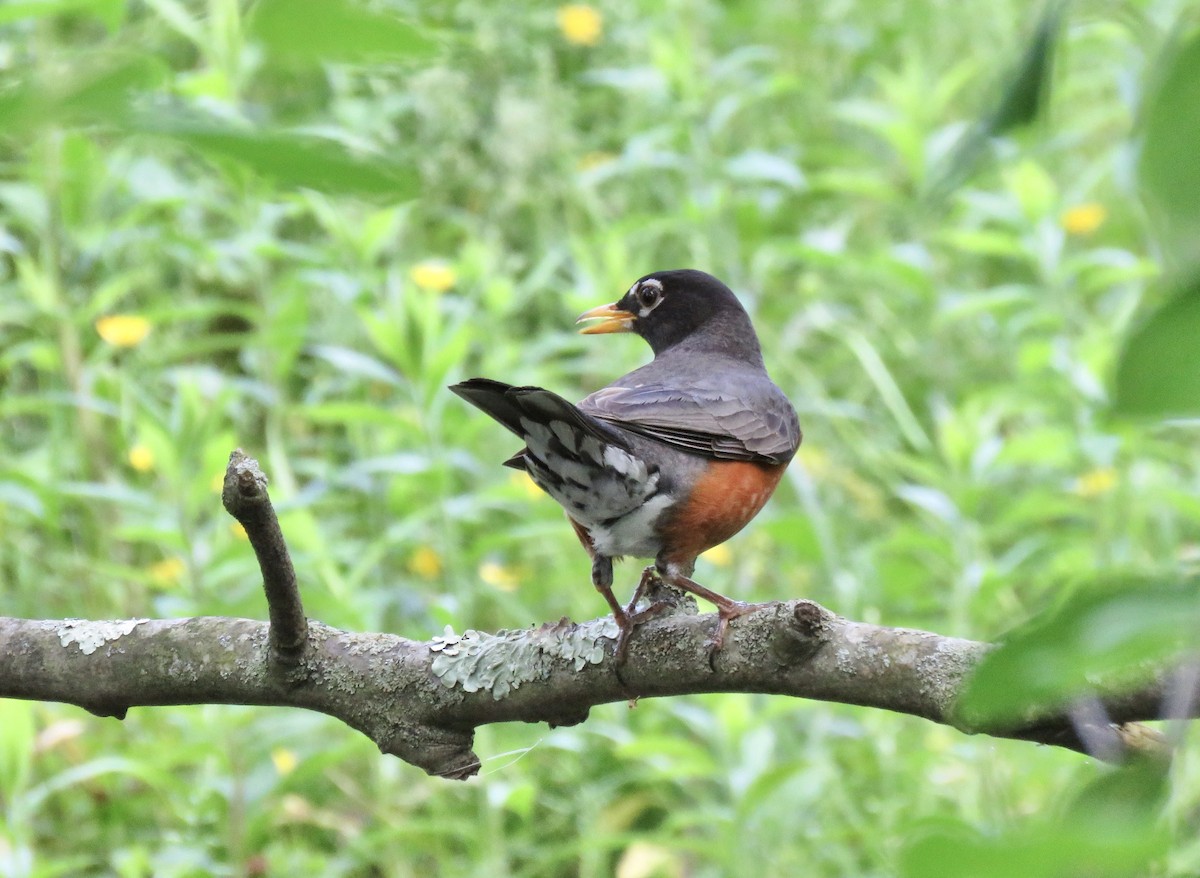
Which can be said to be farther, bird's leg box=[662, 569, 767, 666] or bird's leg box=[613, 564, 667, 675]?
bird's leg box=[613, 564, 667, 675]

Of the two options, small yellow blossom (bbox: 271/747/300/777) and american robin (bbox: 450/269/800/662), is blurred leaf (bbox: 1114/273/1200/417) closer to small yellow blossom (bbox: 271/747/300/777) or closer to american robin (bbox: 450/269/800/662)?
american robin (bbox: 450/269/800/662)

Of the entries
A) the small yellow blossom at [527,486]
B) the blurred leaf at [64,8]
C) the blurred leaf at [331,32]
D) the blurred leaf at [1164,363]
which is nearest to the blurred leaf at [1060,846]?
the blurred leaf at [1164,363]

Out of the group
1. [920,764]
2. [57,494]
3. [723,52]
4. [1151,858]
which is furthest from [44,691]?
[723,52]

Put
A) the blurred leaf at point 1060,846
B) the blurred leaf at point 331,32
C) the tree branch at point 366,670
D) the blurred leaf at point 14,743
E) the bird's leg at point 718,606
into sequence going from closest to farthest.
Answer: the blurred leaf at point 1060,846
the blurred leaf at point 331,32
the bird's leg at point 718,606
the tree branch at point 366,670
the blurred leaf at point 14,743

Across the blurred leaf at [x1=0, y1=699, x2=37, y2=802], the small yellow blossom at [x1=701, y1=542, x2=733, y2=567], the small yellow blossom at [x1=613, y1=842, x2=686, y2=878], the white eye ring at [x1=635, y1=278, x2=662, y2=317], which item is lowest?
the small yellow blossom at [x1=613, y1=842, x2=686, y2=878]

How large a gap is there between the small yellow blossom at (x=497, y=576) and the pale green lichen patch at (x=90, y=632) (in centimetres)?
208

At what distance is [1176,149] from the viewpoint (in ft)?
1.49

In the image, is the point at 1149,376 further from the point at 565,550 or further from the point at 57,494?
the point at 565,550

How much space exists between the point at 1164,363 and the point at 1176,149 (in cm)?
8

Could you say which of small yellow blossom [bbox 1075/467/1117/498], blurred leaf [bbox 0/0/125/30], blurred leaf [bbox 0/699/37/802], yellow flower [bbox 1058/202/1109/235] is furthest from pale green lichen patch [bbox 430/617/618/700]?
yellow flower [bbox 1058/202/1109/235]

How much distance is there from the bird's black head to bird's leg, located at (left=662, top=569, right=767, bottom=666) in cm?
132

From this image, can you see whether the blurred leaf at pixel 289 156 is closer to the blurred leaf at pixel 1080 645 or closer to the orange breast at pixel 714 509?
the blurred leaf at pixel 1080 645

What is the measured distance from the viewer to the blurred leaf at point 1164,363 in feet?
1.50

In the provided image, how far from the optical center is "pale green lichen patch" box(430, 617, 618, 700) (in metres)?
2.21
